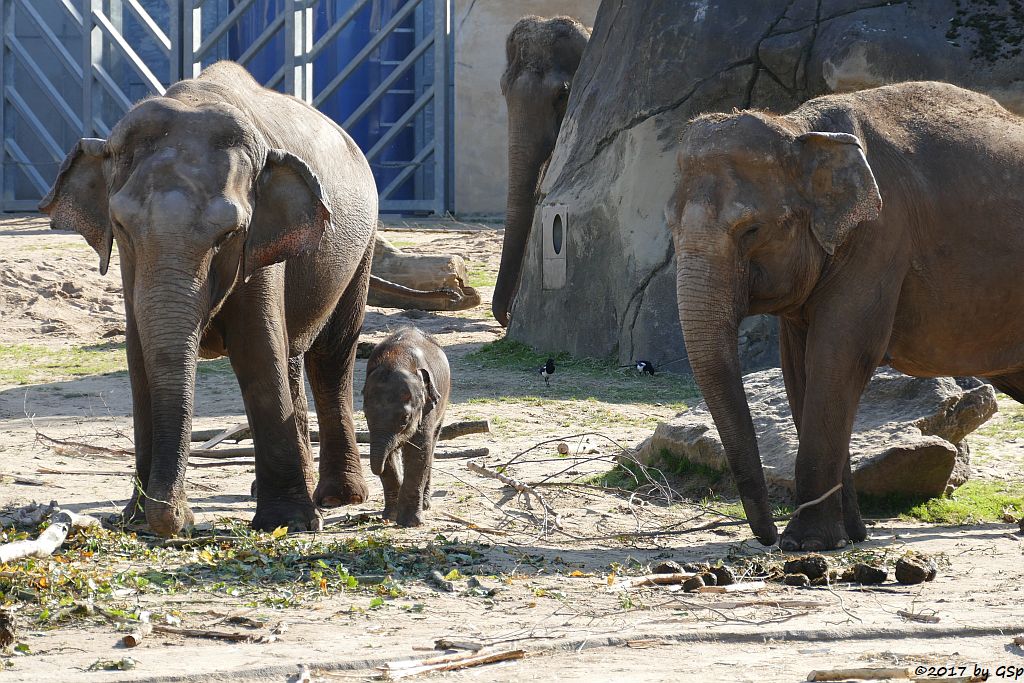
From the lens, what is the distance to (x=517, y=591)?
15.2 ft

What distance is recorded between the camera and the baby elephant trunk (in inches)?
217

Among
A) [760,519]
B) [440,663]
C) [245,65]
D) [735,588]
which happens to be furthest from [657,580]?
[245,65]

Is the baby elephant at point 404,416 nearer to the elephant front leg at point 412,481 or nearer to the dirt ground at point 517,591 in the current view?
the elephant front leg at point 412,481

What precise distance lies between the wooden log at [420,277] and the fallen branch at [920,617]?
344 inches

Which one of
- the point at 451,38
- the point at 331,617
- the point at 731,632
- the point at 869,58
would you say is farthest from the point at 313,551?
the point at 451,38

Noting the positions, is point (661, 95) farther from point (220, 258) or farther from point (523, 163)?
point (220, 258)

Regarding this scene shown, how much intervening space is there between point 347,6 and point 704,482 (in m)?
15.9

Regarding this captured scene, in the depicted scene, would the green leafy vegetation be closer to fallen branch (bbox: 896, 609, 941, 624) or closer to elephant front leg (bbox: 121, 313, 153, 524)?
elephant front leg (bbox: 121, 313, 153, 524)

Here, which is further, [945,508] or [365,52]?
[365,52]

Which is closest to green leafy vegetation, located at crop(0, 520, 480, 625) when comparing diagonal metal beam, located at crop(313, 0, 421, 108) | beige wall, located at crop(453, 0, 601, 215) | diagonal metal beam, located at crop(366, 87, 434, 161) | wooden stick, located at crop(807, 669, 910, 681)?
wooden stick, located at crop(807, 669, 910, 681)

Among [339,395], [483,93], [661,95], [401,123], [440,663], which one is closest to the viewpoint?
[440,663]

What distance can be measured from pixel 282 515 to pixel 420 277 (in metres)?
7.38

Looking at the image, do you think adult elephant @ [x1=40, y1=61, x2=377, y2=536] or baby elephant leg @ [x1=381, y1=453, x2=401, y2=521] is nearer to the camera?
adult elephant @ [x1=40, y1=61, x2=377, y2=536]

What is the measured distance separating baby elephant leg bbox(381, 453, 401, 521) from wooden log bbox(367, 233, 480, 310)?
6901 mm
